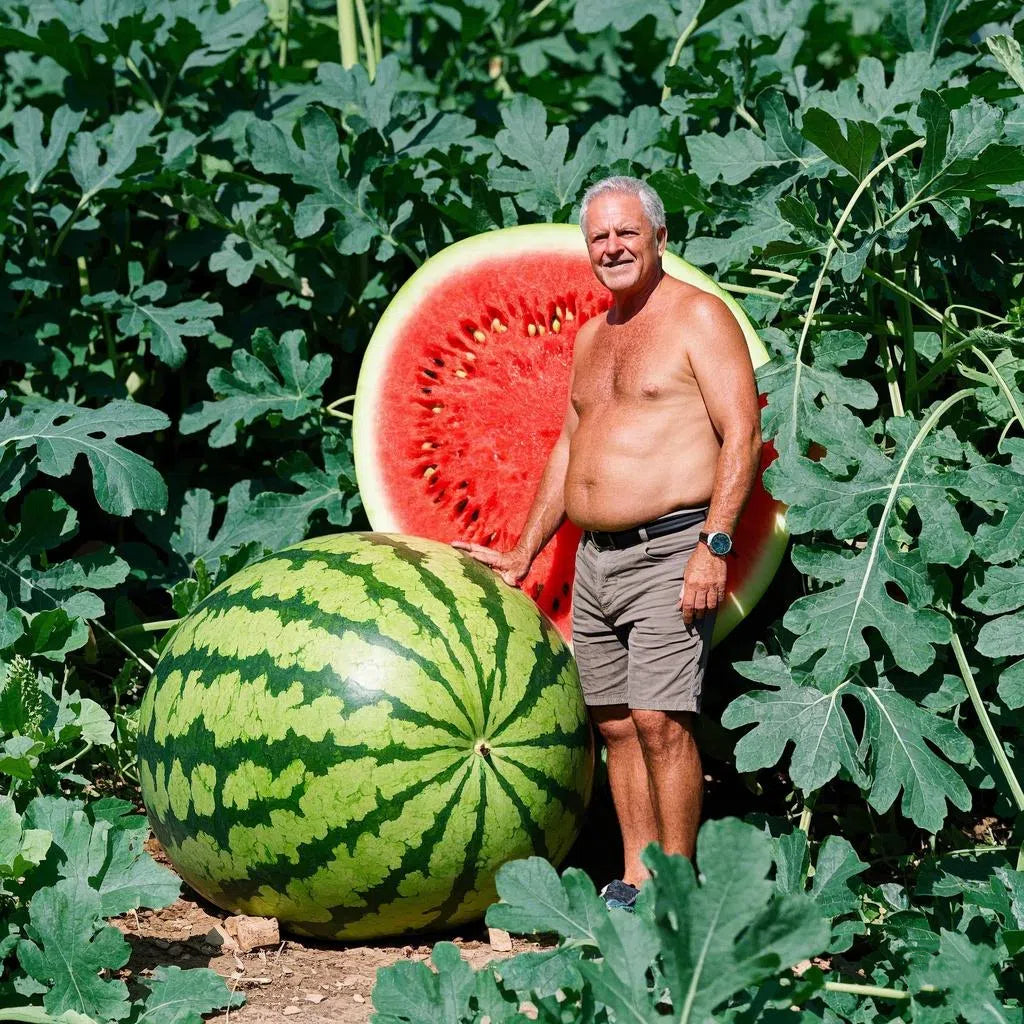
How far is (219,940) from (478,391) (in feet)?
4.72

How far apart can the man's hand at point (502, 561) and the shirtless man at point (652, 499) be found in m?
0.18

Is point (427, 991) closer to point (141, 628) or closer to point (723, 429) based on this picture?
point (723, 429)

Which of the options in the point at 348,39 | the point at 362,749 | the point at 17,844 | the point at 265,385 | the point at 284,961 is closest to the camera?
the point at 17,844

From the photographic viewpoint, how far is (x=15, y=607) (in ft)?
9.81

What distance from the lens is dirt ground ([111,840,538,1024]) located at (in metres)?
2.36

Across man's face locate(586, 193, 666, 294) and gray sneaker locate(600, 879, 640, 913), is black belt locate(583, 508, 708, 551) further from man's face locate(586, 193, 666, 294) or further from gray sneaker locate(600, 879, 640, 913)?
gray sneaker locate(600, 879, 640, 913)

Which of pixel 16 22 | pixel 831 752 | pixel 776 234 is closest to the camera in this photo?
pixel 831 752

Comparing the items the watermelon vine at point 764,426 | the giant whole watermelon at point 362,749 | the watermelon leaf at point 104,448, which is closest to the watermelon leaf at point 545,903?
the watermelon vine at point 764,426

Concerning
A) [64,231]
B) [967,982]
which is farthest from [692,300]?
[64,231]

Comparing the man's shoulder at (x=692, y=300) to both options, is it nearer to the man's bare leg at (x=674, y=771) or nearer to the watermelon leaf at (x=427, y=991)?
the man's bare leg at (x=674, y=771)

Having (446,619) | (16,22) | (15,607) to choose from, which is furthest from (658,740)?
(16,22)

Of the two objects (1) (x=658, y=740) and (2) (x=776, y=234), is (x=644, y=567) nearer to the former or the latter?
(1) (x=658, y=740)

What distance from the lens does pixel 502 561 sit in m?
2.97

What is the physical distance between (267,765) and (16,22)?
3303 mm
